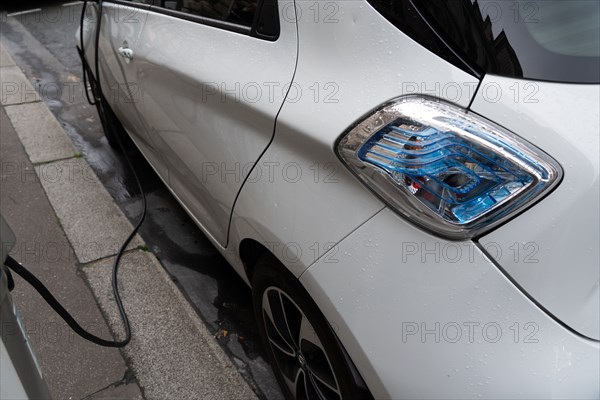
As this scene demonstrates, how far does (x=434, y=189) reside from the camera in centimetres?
120

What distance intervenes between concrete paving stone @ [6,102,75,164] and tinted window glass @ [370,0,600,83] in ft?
11.3

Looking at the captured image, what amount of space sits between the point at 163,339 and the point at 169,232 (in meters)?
0.95

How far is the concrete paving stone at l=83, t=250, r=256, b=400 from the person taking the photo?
86.6 inches

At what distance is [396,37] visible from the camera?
130 centimetres

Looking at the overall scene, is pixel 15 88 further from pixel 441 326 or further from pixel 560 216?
pixel 560 216

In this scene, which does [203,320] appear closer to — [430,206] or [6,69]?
[430,206]

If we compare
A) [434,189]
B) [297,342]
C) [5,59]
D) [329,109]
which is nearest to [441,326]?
[434,189]

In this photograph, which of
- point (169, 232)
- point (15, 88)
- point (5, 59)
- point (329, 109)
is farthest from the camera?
point (5, 59)

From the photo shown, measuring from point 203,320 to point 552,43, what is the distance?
1998 millimetres

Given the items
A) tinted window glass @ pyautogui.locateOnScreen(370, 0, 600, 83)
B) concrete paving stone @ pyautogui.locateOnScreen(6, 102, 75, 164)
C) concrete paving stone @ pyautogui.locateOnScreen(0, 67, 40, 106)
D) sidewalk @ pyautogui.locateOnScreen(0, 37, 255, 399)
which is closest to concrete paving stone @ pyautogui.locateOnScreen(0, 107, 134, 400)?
sidewalk @ pyautogui.locateOnScreen(0, 37, 255, 399)

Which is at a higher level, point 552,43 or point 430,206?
point 552,43

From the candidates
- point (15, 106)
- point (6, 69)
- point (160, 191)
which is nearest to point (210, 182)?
point (160, 191)

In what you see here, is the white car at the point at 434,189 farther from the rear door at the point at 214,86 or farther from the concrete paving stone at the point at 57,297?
the concrete paving stone at the point at 57,297

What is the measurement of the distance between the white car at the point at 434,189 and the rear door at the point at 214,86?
0.06 feet
